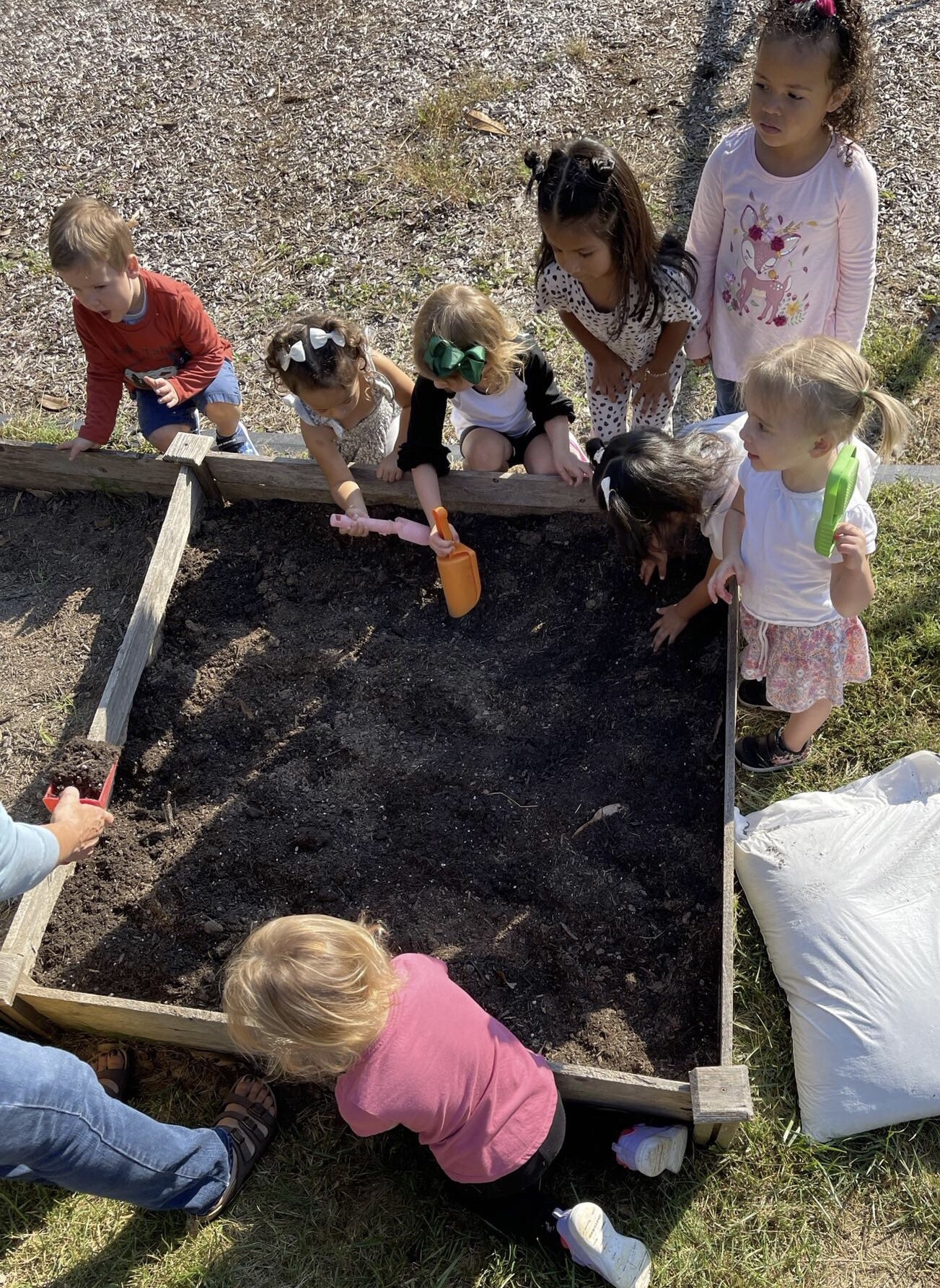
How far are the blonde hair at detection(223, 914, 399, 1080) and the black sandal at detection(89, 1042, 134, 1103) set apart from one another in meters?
0.80

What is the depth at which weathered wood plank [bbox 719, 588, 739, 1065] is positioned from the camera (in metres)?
2.03

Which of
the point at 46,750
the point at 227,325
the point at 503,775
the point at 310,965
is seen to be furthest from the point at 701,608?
the point at 227,325

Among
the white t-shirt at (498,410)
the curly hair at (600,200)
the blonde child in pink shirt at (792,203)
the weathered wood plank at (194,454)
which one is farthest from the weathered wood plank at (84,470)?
the blonde child in pink shirt at (792,203)

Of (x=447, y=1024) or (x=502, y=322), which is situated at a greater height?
(x=502, y=322)

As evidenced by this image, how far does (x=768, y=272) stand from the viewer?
2594mm

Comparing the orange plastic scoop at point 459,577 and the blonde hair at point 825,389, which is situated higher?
the blonde hair at point 825,389

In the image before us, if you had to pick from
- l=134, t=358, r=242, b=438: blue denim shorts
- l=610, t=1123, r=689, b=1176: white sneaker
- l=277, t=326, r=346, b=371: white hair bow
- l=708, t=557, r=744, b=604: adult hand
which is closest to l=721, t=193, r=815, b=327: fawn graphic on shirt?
l=708, t=557, r=744, b=604: adult hand

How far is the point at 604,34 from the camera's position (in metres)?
5.19

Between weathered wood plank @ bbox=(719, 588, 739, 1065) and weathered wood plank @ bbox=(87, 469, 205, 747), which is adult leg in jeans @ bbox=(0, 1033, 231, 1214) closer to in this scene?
weathered wood plank @ bbox=(87, 469, 205, 747)

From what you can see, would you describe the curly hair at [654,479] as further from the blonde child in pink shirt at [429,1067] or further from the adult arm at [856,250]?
the blonde child in pink shirt at [429,1067]

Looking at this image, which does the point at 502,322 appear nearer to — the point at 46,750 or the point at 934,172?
the point at 46,750

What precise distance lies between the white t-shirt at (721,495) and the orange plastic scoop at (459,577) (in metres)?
0.73

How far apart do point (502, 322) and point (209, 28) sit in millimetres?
4469

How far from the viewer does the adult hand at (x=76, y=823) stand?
2.21 m
